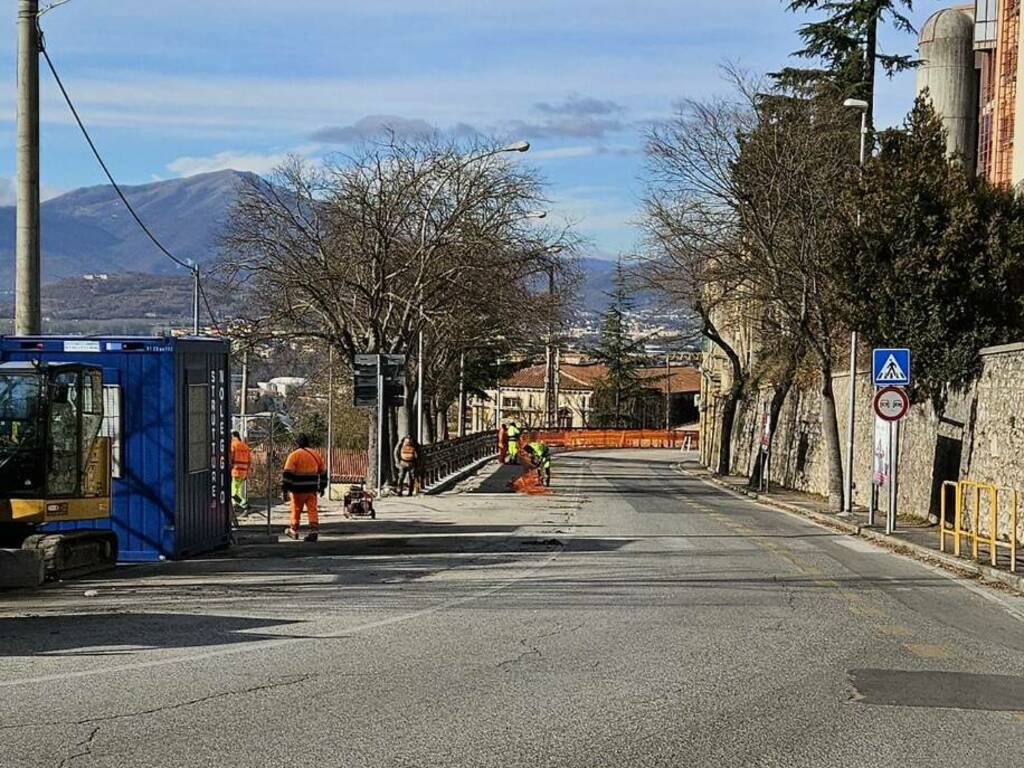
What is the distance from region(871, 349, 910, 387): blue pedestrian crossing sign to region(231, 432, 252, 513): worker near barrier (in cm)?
1221

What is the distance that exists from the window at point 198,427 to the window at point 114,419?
0.96m

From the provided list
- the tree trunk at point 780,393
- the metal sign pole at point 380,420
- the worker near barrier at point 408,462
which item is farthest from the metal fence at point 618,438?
the metal sign pole at point 380,420

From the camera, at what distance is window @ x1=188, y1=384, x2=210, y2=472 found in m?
18.4

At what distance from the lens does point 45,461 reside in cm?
1557

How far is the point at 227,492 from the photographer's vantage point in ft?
65.8

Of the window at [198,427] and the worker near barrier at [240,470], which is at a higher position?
the window at [198,427]

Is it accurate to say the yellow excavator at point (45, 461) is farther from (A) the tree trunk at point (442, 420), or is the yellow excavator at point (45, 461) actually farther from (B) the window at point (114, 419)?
(A) the tree trunk at point (442, 420)

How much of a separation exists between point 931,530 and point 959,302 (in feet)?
16.0

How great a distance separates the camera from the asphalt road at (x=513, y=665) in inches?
297

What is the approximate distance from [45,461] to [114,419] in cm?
229

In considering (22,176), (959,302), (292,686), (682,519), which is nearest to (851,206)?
(959,302)

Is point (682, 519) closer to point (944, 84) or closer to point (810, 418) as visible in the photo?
point (810, 418)

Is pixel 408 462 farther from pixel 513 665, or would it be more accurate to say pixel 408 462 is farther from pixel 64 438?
pixel 513 665

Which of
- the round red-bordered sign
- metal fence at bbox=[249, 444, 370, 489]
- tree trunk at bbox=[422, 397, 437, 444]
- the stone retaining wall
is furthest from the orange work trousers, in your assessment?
tree trunk at bbox=[422, 397, 437, 444]
